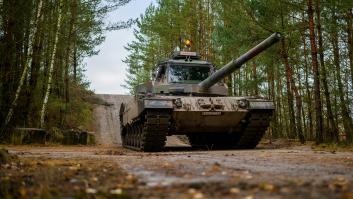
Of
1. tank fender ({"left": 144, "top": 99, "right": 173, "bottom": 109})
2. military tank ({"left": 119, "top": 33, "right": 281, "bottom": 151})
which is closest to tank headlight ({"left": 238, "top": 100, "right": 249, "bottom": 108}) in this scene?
military tank ({"left": 119, "top": 33, "right": 281, "bottom": 151})

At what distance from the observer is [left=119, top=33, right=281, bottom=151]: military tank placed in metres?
11.9

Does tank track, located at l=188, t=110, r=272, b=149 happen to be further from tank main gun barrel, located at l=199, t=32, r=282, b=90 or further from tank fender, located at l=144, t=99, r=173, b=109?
tank fender, located at l=144, t=99, r=173, b=109

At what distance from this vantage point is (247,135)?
520 inches

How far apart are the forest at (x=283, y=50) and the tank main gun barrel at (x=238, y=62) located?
2803 mm

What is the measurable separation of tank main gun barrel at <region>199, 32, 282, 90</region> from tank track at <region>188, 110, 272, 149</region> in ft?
4.42

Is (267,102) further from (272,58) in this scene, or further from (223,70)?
(272,58)

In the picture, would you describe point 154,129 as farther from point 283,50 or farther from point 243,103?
point 283,50

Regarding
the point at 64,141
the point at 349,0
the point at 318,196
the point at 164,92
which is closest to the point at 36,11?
the point at 64,141

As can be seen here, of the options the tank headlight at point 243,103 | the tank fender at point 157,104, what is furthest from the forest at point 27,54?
the tank headlight at point 243,103

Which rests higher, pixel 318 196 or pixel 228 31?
pixel 228 31

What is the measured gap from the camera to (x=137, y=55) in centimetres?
4206

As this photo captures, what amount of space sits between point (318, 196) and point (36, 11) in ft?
50.6

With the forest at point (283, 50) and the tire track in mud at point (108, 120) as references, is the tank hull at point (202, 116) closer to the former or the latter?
the forest at point (283, 50)

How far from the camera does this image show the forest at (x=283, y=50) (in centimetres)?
1591
